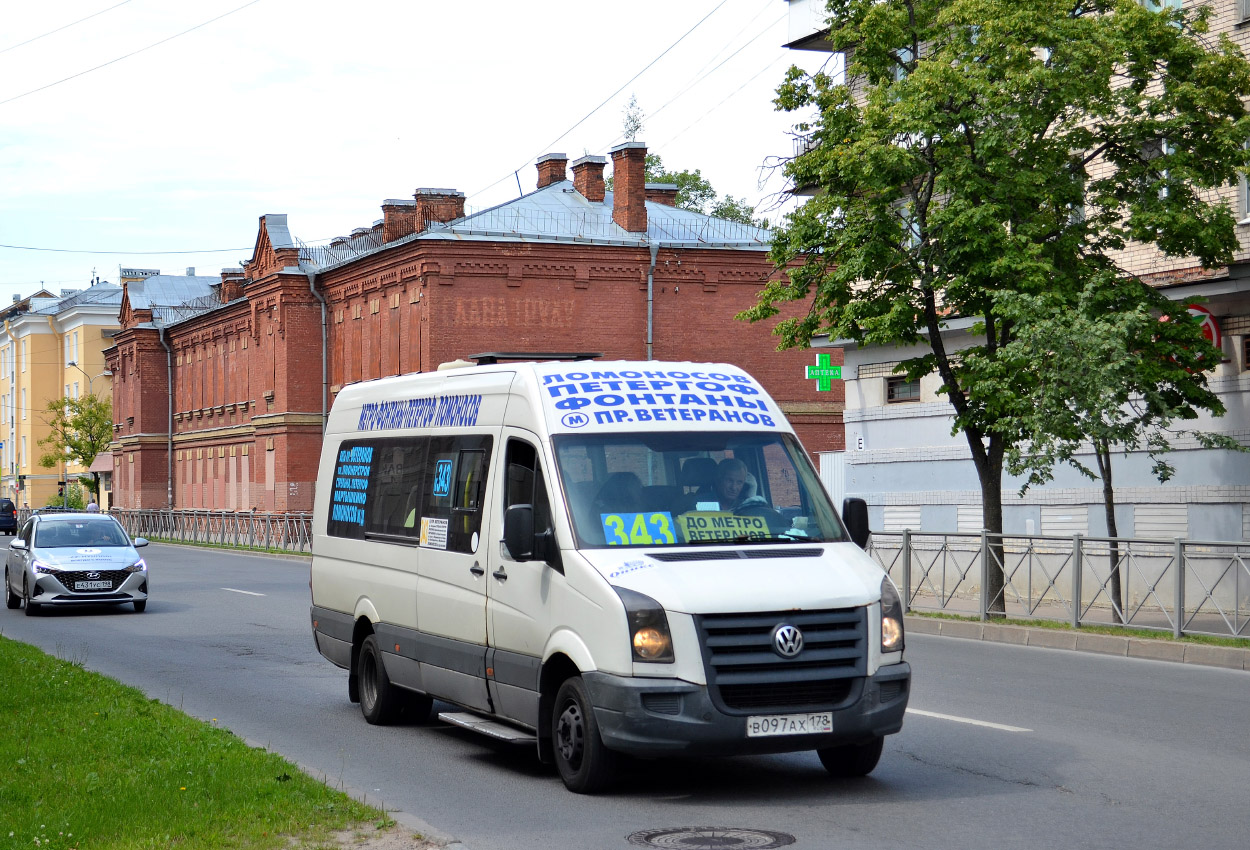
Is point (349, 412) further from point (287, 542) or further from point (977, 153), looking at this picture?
point (287, 542)

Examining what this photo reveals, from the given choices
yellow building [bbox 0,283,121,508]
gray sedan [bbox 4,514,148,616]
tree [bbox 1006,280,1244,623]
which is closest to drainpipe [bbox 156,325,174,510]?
yellow building [bbox 0,283,121,508]

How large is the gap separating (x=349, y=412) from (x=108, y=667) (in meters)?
4.88

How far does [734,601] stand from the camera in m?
7.79

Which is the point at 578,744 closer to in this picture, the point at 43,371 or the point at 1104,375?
the point at 1104,375

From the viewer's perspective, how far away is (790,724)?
7852 mm

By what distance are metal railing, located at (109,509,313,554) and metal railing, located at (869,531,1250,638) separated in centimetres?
2142

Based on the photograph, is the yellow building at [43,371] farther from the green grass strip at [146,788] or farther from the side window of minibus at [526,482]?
the side window of minibus at [526,482]

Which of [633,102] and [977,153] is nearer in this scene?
[977,153]

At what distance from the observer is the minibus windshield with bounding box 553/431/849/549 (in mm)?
8469

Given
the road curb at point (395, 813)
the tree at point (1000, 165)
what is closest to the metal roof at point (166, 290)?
the tree at point (1000, 165)

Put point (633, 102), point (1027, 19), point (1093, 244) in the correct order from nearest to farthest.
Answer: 1. point (1027, 19)
2. point (1093, 244)
3. point (633, 102)

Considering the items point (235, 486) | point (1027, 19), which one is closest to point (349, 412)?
point (1027, 19)

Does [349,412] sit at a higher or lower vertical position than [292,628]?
higher

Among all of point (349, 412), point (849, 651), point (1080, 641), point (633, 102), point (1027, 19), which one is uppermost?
point (633, 102)
